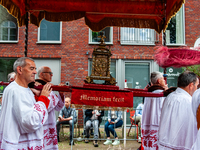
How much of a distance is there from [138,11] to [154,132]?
2783 millimetres

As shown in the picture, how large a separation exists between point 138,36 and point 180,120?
8460 mm

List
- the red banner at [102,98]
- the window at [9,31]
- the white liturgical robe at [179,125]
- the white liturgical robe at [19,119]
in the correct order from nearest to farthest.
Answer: the white liturgical robe at [19,119] → the white liturgical robe at [179,125] → the red banner at [102,98] → the window at [9,31]

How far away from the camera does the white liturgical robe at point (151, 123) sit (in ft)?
13.1

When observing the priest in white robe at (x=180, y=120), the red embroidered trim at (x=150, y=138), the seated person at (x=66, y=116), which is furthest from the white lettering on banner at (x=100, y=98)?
the seated person at (x=66, y=116)

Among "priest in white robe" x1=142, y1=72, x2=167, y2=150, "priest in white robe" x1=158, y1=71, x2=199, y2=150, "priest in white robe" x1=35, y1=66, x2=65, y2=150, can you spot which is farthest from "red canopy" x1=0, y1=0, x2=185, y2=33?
"priest in white robe" x1=158, y1=71, x2=199, y2=150

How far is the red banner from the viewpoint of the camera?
3018mm

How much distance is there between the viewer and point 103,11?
477 centimetres

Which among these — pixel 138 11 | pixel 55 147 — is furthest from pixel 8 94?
pixel 138 11

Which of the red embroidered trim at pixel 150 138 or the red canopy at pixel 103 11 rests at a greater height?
the red canopy at pixel 103 11

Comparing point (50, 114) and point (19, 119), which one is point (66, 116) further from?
point (19, 119)

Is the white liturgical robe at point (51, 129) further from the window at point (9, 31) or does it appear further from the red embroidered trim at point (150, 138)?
the window at point (9, 31)

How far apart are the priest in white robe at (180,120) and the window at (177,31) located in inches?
331

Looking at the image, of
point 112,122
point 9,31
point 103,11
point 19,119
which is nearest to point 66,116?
point 112,122

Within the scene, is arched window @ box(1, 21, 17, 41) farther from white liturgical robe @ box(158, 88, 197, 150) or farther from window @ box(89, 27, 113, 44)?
white liturgical robe @ box(158, 88, 197, 150)
